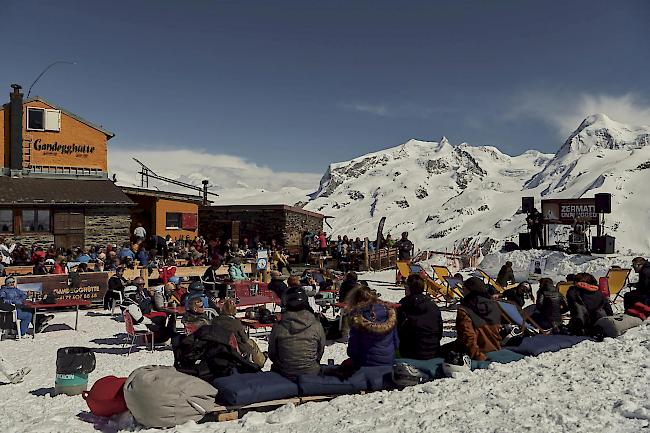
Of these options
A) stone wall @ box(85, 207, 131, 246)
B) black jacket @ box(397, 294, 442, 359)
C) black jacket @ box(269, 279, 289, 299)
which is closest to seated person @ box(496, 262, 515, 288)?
black jacket @ box(269, 279, 289, 299)

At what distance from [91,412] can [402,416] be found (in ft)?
10.1

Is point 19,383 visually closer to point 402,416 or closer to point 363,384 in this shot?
point 363,384

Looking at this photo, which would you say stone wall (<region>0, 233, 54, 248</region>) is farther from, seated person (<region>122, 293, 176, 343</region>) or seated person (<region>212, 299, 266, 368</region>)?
seated person (<region>212, 299, 266, 368</region>)

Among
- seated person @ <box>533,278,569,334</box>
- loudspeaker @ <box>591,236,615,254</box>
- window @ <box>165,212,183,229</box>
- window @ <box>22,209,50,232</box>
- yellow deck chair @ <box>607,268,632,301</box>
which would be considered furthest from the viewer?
window @ <box>165,212,183,229</box>

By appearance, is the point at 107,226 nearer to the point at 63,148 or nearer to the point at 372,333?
the point at 63,148

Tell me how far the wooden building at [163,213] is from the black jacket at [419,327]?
19.0 meters

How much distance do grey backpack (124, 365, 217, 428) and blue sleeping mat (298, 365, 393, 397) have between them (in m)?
0.89

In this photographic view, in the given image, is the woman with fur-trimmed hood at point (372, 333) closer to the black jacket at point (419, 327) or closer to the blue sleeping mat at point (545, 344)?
the black jacket at point (419, 327)

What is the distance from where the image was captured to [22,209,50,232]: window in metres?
19.6

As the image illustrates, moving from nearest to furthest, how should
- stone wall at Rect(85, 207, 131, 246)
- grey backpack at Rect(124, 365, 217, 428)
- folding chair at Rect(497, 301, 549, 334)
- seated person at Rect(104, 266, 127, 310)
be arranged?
1. grey backpack at Rect(124, 365, 217, 428)
2. folding chair at Rect(497, 301, 549, 334)
3. seated person at Rect(104, 266, 127, 310)
4. stone wall at Rect(85, 207, 131, 246)

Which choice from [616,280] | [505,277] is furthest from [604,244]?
[505,277]

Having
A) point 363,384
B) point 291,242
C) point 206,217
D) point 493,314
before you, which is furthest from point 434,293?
point 206,217

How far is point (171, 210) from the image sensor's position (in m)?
24.1

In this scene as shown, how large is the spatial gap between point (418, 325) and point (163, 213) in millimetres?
19587
